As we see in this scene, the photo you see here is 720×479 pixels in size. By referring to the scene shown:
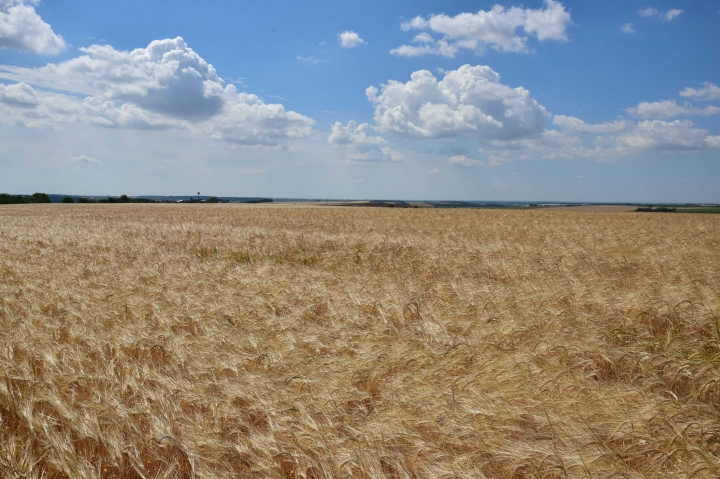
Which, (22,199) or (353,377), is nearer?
(353,377)

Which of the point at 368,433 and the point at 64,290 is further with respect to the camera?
the point at 64,290

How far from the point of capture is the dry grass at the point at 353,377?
241 centimetres

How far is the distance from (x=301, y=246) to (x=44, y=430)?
984cm

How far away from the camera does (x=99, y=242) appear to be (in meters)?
11.7

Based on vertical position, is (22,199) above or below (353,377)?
above

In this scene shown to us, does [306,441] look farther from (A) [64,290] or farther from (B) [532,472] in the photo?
(A) [64,290]

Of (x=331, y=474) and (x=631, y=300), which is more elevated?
(x=631, y=300)

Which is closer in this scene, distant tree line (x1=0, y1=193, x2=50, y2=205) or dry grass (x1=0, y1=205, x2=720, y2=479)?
dry grass (x1=0, y1=205, x2=720, y2=479)

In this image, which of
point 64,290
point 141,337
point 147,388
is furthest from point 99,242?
point 147,388

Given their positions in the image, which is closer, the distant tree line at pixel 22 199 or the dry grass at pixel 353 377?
the dry grass at pixel 353 377

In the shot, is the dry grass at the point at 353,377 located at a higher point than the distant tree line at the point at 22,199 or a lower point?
lower

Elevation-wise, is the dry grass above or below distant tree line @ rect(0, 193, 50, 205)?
below

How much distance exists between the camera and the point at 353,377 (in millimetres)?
3506

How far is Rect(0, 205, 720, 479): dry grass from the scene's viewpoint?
2408 millimetres
